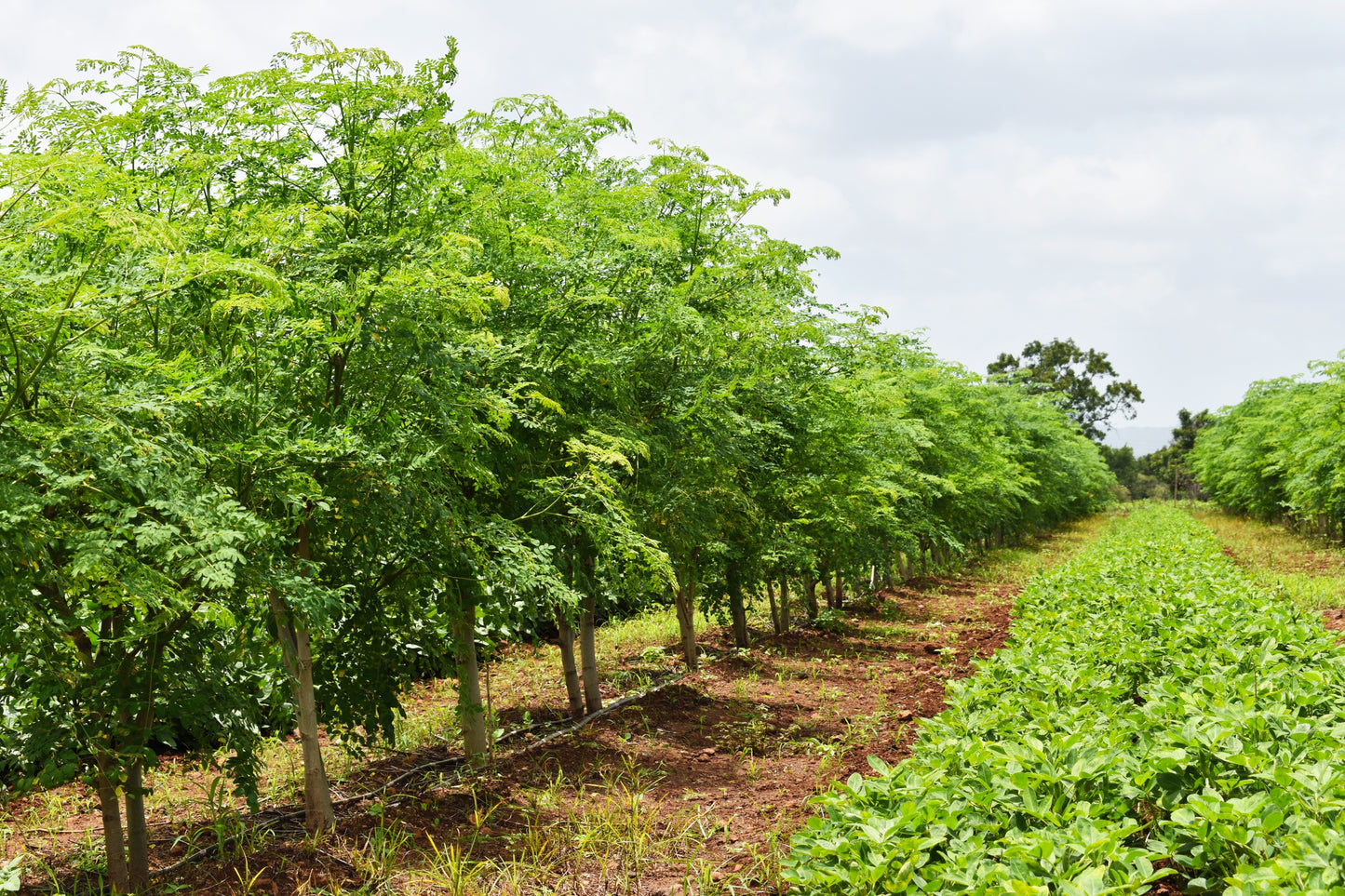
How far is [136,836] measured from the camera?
455 cm

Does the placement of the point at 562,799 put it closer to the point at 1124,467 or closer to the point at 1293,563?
the point at 1293,563

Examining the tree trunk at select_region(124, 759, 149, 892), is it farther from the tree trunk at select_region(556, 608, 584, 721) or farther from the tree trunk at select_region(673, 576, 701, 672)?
the tree trunk at select_region(673, 576, 701, 672)

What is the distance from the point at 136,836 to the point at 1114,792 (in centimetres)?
469

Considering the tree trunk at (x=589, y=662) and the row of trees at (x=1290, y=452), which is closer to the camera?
the tree trunk at (x=589, y=662)

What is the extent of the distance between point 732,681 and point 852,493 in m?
2.91

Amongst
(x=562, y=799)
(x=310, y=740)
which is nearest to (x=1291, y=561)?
(x=562, y=799)

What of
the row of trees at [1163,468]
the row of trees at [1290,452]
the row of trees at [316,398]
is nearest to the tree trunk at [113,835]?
the row of trees at [316,398]

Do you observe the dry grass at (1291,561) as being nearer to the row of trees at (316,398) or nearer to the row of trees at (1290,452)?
the row of trees at (1290,452)

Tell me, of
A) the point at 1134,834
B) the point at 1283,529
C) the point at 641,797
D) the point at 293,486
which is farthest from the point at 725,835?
the point at 1283,529

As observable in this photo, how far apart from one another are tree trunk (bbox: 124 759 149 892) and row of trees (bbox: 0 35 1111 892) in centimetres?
2

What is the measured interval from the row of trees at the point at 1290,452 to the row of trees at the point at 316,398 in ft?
57.6

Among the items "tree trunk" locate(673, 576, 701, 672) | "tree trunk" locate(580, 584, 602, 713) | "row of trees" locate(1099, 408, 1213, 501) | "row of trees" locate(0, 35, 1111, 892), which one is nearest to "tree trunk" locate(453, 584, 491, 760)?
"row of trees" locate(0, 35, 1111, 892)

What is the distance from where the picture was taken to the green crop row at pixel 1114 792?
123 inches

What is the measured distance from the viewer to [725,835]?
5.32 meters
